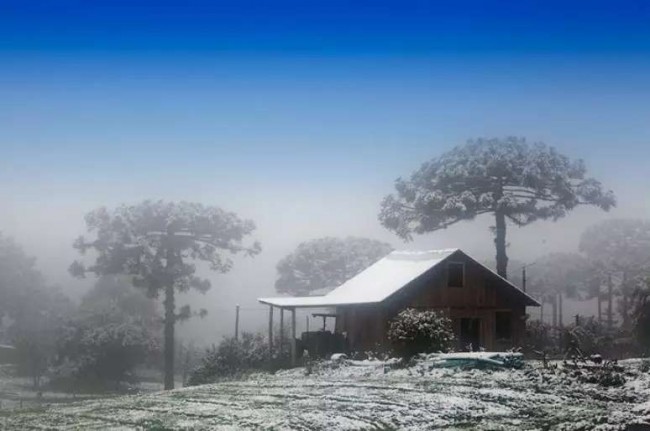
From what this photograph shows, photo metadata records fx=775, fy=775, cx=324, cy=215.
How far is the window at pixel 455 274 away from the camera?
156 ft

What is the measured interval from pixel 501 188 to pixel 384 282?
21782 mm

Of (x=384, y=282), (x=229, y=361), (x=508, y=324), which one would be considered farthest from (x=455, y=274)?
(x=229, y=361)

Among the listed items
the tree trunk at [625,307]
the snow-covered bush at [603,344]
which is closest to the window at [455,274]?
the snow-covered bush at [603,344]

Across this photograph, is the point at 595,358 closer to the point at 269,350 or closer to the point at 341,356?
the point at 341,356

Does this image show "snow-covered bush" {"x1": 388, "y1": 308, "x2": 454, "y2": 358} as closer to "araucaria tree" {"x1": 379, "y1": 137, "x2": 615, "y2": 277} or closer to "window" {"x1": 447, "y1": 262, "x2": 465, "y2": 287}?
"window" {"x1": 447, "y1": 262, "x2": 465, "y2": 287}

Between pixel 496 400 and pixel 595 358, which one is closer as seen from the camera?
pixel 496 400

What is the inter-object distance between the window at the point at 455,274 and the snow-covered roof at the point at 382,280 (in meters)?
0.96

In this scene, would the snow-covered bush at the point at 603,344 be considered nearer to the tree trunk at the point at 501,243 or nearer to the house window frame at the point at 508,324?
the house window frame at the point at 508,324

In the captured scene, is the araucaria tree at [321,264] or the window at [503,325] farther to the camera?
the araucaria tree at [321,264]

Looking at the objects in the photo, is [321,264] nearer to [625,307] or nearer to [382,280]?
[625,307]

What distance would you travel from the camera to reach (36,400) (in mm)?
53562

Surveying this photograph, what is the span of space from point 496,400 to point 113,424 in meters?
12.1

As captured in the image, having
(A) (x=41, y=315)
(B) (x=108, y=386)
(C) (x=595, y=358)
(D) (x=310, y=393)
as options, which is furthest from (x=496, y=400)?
(A) (x=41, y=315)

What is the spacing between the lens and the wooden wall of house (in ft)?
149
